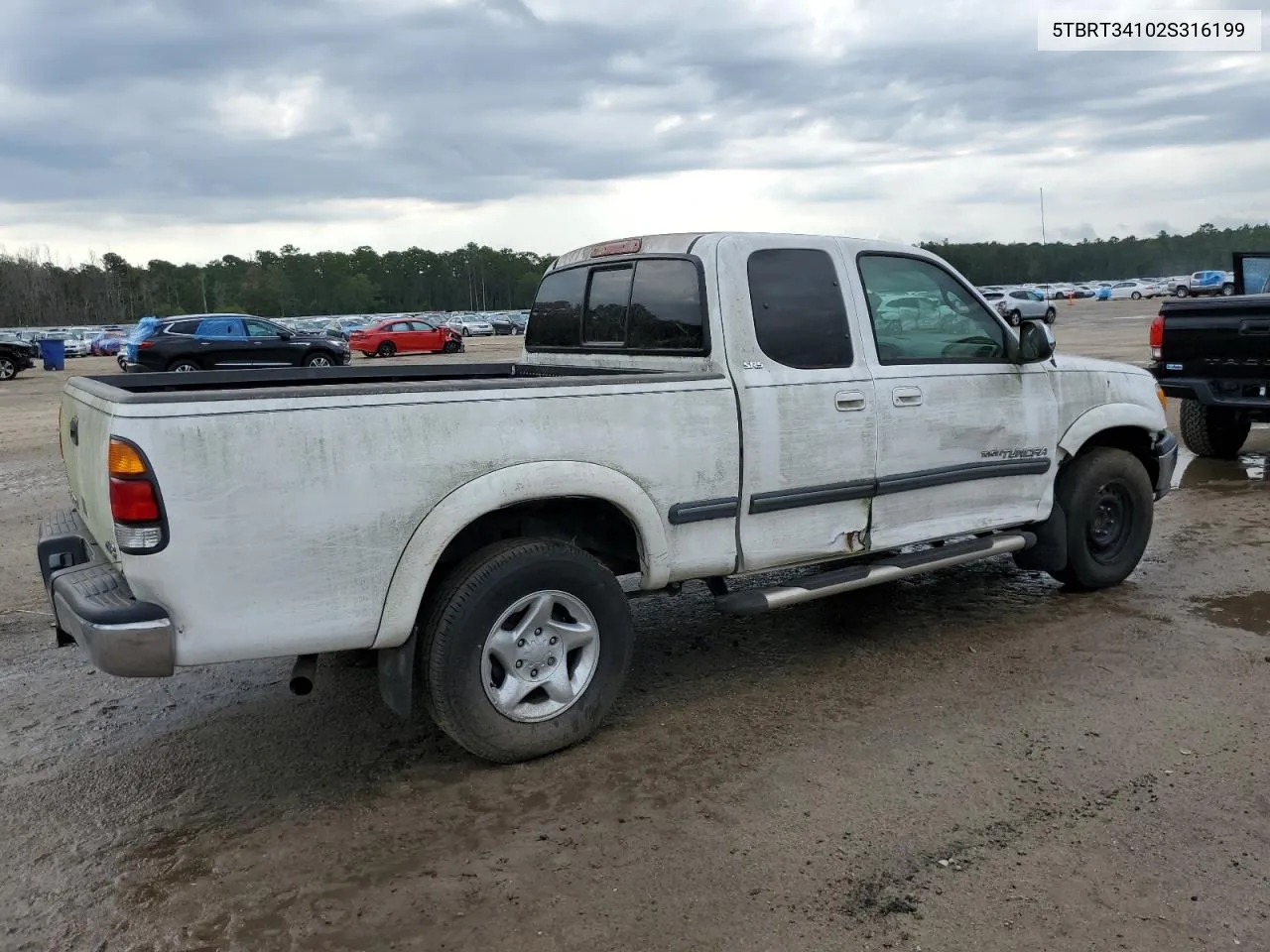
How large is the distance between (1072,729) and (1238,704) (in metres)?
0.78

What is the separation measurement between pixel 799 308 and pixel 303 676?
8.18ft

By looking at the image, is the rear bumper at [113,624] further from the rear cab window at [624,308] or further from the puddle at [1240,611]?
the puddle at [1240,611]

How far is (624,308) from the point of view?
493cm

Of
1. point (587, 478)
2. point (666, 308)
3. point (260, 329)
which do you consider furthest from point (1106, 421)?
point (260, 329)

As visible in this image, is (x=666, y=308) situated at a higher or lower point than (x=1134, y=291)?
lower

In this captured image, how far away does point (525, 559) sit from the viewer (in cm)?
379

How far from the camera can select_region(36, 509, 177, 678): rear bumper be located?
10.5 ft

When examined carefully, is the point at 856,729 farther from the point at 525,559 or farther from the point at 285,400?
the point at 285,400

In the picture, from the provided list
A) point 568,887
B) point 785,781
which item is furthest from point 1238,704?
point 568,887

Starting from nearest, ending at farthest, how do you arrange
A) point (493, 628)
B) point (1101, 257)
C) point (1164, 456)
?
1. point (493, 628)
2. point (1164, 456)
3. point (1101, 257)

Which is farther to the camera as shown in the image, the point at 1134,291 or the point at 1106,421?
the point at 1134,291

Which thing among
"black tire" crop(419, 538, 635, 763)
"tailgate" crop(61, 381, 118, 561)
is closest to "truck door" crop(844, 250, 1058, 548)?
"black tire" crop(419, 538, 635, 763)

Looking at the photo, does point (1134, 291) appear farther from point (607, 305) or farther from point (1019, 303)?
point (607, 305)

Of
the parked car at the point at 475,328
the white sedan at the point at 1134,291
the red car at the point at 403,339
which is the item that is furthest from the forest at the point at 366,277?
the red car at the point at 403,339
